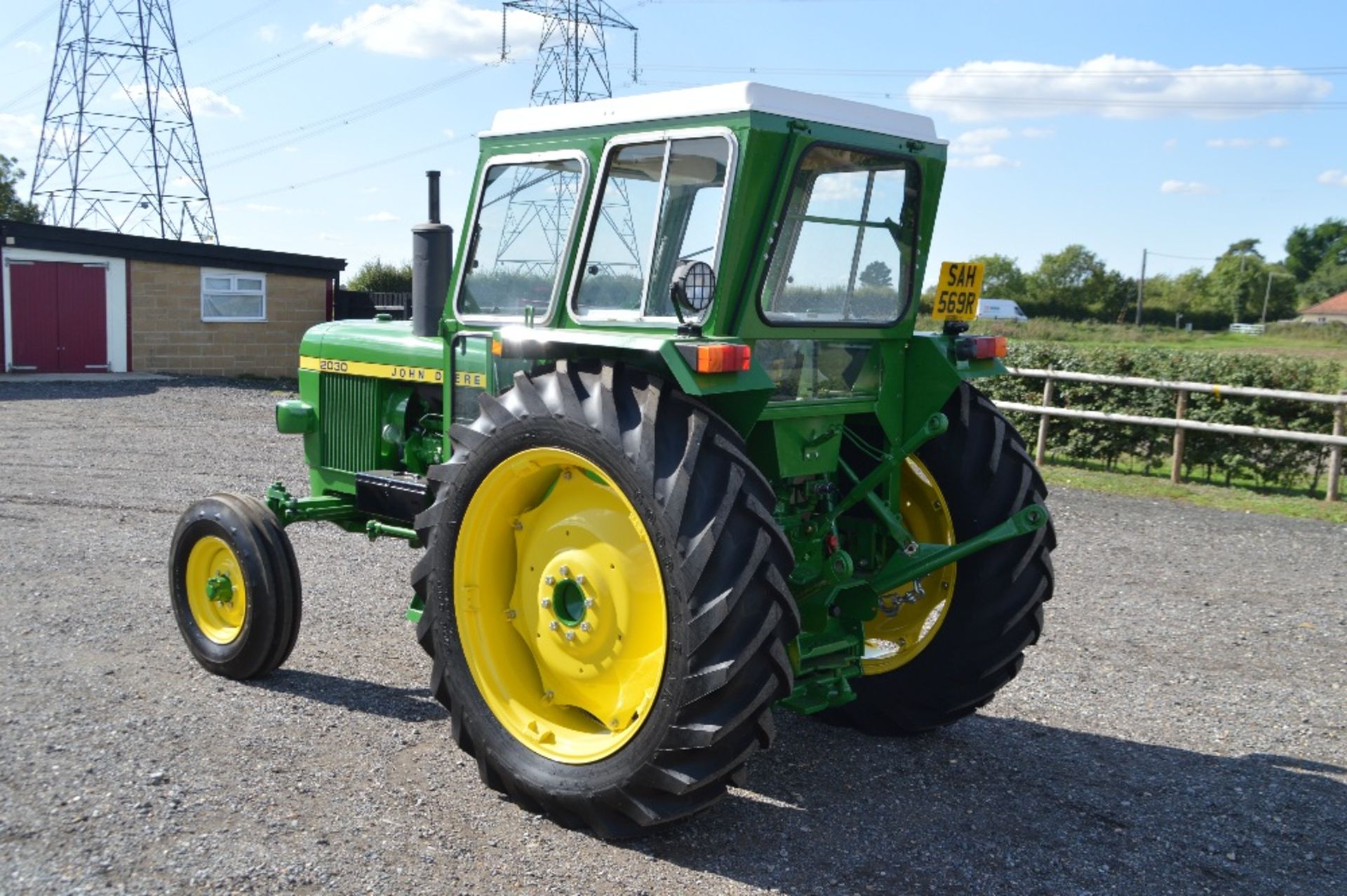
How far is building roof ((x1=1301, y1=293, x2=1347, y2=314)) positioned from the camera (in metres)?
77.4

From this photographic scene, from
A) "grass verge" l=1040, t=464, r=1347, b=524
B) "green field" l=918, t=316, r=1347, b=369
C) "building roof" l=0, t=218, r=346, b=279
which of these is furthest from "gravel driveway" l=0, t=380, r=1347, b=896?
"green field" l=918, t=316, r=1347, b=369

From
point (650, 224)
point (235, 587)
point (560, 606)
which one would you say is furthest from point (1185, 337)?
point (560, 606)

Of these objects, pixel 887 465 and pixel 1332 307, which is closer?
pixel 887 465

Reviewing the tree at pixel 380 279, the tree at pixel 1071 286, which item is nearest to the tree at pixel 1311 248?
the tree at pixel 1071 286

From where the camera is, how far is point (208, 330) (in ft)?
78.4

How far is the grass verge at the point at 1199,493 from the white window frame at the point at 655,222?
8.88 meters

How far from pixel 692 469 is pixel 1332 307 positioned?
86.2 m

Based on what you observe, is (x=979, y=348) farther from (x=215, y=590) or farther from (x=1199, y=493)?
(x=1199, y=493)

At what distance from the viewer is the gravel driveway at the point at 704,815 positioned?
12.5 feet

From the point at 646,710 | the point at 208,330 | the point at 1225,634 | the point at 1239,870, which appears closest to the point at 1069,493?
the point at 1225,634

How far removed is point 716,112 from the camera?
3.93m

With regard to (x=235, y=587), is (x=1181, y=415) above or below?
above

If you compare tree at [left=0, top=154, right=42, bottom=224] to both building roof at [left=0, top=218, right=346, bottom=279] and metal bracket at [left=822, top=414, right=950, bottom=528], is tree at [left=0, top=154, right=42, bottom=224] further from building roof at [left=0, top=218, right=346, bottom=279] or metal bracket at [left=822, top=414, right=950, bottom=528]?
metal bracket at [left=822, top=414, right=950, bottom=528]

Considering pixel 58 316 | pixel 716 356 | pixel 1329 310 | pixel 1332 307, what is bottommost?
pixel 58 316
